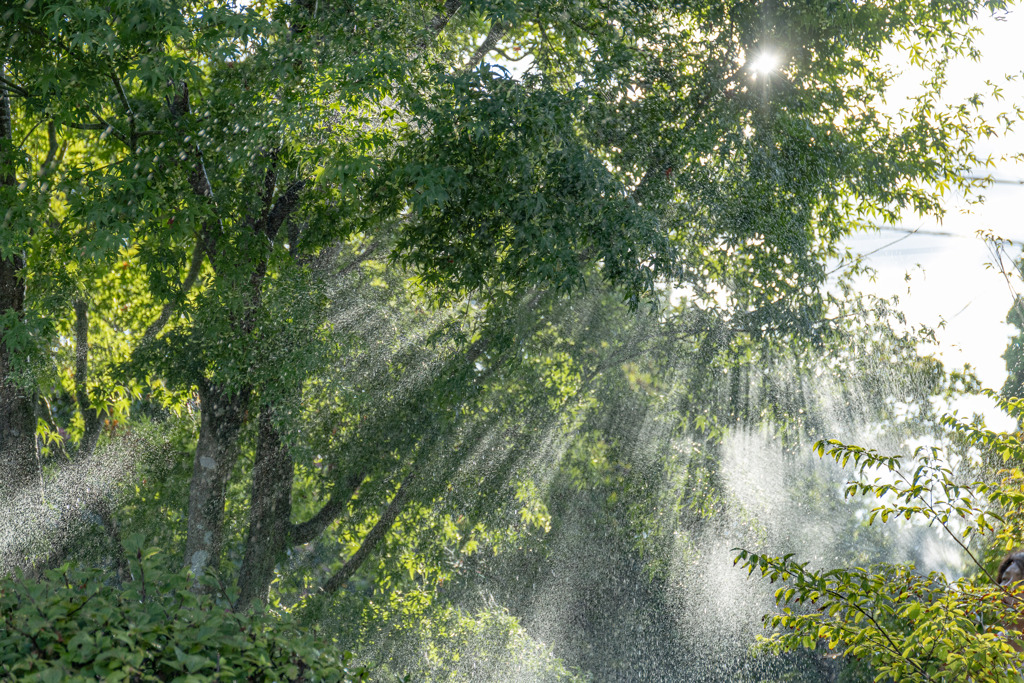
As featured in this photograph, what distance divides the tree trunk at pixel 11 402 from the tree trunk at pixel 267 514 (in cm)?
163

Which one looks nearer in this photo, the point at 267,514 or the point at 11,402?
the point at 11,402

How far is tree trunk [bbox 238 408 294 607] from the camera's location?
665 centimetres

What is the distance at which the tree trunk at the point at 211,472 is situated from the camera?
601 cm

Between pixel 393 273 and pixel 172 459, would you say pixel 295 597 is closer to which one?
pixel 172 459

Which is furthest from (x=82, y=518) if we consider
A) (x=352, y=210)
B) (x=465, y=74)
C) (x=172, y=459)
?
(x=465, y=74)

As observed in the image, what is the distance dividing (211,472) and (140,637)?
4.29 meters

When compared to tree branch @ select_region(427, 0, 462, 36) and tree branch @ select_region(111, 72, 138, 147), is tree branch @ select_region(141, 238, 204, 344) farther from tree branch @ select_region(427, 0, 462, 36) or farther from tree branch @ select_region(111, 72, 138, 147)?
tree branch @ select_region(427, 0, 462, 36)

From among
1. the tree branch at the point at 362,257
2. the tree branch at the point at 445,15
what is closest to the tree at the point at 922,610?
the tree branch at the point at 445,15

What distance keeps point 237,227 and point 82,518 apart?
343 centimetres

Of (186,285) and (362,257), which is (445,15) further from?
(186,285)

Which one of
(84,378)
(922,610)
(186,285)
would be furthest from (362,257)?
(922,610)

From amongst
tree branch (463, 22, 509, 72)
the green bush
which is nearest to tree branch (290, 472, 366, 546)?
tree branch (463, 22, 509, 72)

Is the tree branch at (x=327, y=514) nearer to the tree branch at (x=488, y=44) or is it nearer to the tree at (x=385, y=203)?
the tree at (x=385, y=203)

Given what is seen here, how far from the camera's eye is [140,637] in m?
2.10
